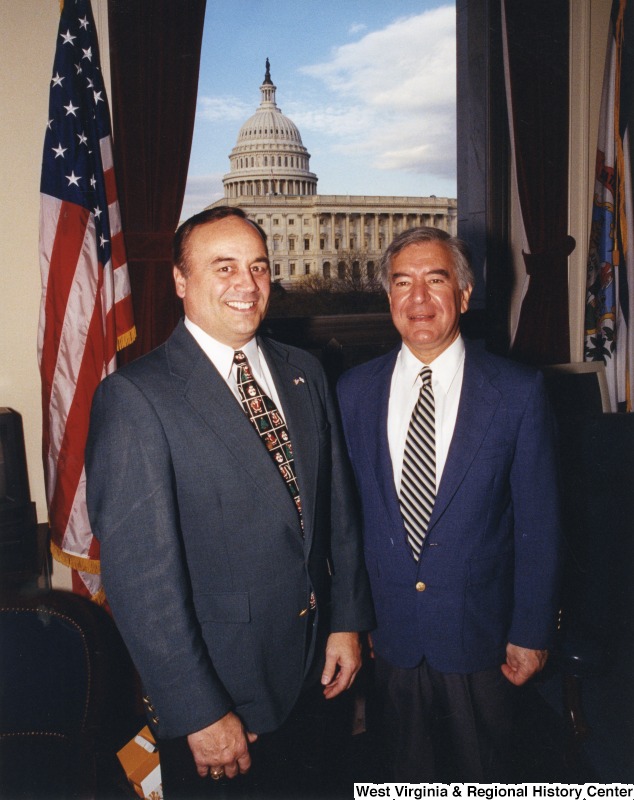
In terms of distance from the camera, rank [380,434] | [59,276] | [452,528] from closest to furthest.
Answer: [452,528]
[380,434]
[59,276]

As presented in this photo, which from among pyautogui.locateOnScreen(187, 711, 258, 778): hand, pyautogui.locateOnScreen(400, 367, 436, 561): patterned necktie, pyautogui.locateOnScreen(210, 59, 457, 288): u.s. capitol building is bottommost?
pyautogui.locateOnScreen(187, 711, 258, 778): hand

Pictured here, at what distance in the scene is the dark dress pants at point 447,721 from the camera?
1440mm

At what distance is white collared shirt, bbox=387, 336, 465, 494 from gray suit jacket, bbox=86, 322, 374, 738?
0.19 meters

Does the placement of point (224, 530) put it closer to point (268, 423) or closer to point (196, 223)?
point (268, 423)

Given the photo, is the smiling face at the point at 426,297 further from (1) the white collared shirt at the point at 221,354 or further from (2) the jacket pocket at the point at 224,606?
(2) the jacket pocket at the point at 224,606

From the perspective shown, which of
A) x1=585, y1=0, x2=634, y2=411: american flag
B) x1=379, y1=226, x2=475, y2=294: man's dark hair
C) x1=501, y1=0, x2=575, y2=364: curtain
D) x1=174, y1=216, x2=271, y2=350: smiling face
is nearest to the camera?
x1=174, y1=216, x2=271, y2=350: smiling face

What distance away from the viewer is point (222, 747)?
1.17m

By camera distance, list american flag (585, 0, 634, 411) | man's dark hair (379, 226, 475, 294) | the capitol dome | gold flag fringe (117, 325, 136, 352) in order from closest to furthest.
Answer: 1. man's dark hair (379, 226, 475, 294)
2. gold flag fringe (117, 325, 136, 352)
3. the capitol dome
4. american flag (585, 0, 634, 411)

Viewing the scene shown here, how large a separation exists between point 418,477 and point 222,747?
2.38 ft

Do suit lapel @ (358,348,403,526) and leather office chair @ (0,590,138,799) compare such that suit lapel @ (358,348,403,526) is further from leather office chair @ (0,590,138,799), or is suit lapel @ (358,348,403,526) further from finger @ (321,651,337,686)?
leather office chair @ (0,590,138,799)

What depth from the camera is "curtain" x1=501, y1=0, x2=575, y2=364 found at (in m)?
3.18

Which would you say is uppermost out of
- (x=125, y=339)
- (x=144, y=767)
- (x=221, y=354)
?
(x=125, y=339)

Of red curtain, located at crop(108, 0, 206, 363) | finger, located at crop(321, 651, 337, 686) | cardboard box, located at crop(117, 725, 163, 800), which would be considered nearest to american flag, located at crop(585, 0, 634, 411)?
red curtain, located at crop(108, 0, 206, 363)

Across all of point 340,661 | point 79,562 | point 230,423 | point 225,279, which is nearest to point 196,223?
point 225,279
